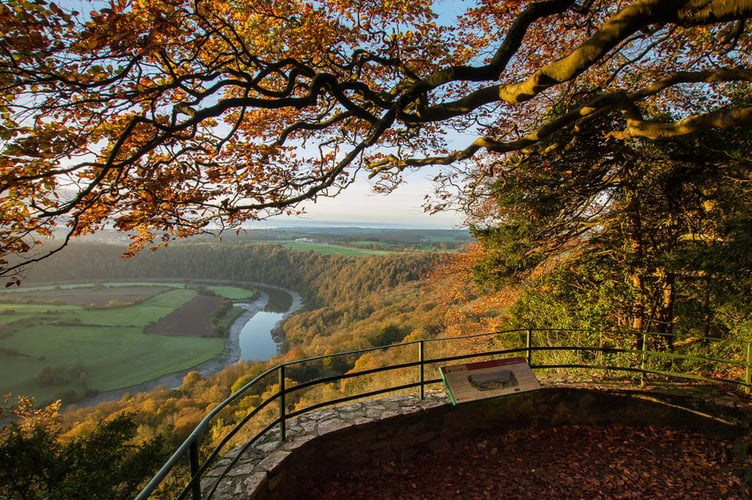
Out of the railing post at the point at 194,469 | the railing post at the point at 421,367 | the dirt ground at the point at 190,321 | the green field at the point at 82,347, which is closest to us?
the railing post at the point at 194,469

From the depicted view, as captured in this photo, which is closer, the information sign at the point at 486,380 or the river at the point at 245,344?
the information sign at the point at 486,380

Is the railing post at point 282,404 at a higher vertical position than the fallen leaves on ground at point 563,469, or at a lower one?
higher

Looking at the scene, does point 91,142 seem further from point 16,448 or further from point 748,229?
point 748,229

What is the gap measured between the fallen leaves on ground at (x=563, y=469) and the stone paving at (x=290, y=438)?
1.68 feet

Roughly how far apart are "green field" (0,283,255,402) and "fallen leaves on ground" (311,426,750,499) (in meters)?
47.5

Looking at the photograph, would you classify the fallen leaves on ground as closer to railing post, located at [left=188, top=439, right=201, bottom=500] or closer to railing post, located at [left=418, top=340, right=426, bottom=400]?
railing post, located at [left=418, top=340, right=426, bottom=400]

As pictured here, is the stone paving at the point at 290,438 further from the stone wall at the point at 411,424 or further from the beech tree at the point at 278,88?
the beech tree at the point at 278,88

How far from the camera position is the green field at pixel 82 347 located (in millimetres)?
38938

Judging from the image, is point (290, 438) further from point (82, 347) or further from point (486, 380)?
point (82, 347)

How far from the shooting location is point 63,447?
208 inches

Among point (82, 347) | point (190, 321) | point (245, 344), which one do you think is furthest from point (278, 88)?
point (190, 321)

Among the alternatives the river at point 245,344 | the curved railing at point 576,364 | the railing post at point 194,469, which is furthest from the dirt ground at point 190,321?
the railing post at point 194,469

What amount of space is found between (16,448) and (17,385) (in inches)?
1946

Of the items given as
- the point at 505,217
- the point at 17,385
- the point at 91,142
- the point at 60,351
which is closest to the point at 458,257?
the point at 505,217
